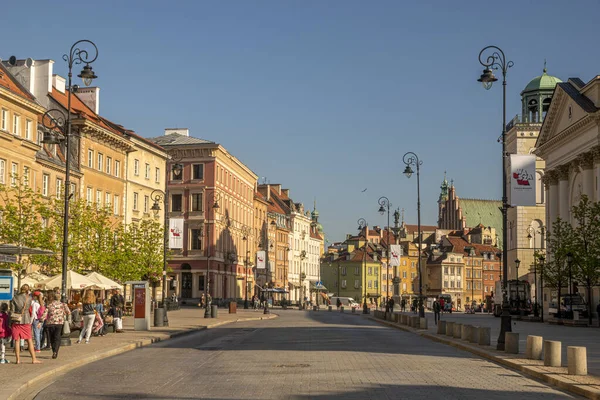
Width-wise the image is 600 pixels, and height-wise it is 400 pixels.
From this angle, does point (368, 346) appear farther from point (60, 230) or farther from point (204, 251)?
point (204, 251)

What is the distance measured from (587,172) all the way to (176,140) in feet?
145

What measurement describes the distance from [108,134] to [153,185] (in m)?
13.5

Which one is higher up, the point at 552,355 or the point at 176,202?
the point at 176,202

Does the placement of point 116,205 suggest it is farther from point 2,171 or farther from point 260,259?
point 2,171

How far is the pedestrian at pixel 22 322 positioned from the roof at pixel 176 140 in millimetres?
72174

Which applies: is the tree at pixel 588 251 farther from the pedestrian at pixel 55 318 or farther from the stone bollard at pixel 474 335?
the pedestrian at pixel 55 318

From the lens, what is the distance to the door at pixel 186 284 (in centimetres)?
9715

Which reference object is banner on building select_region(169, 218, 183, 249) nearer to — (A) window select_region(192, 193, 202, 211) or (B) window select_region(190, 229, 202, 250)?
(B) window select_region(190, 229, 202, 250)

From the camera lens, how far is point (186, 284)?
97375 millimetres

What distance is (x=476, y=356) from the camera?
88.1 feet

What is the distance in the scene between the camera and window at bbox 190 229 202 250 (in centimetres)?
9781

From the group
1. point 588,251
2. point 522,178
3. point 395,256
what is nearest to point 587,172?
point 588,251

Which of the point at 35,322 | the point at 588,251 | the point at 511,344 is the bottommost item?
the point at 511,344

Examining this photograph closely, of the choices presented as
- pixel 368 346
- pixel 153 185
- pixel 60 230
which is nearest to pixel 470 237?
pixel 153 185
